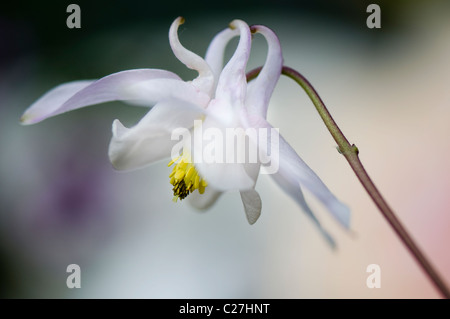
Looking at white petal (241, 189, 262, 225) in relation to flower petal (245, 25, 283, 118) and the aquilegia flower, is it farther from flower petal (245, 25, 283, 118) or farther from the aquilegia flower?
flower petal (245, 25, 283, 118)

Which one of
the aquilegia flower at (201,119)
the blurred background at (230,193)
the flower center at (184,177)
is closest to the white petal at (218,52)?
the aquilegia flower at (201,119)

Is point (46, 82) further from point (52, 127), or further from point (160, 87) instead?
point (160, 87)

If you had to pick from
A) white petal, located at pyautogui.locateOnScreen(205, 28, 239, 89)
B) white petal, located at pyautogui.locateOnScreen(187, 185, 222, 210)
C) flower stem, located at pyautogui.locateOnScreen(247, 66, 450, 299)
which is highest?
white petal, located at pyautogui.locateOnScreen(205, 28, 239, 89)

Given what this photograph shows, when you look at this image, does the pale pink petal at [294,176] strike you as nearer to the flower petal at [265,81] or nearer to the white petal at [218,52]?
the flower petal at [265,81]

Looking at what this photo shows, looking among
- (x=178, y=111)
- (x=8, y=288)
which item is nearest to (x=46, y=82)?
(x=8, y=288)

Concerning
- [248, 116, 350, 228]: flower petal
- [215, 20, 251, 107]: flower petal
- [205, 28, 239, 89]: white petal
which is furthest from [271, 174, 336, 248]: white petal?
[205, 28, 239, 89]: white petal

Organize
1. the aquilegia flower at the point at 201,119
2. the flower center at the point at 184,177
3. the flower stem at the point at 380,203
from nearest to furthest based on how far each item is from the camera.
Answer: the flower stem at the point at 380,203 < the aquilegia flower at the point at 201,119 < the flower center at the point at 184,177
